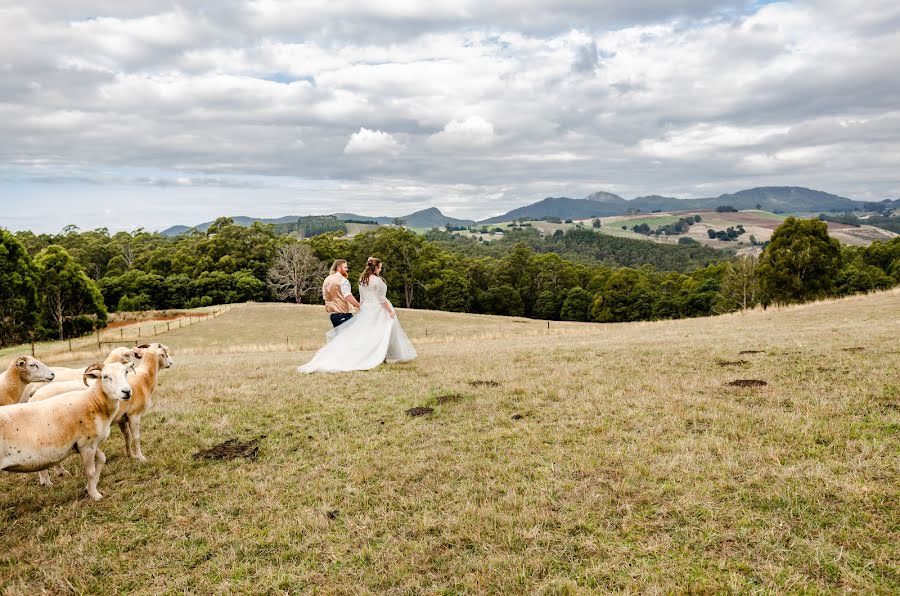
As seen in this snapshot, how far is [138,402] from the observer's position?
806 cm

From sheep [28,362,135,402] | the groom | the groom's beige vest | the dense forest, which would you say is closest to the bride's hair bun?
the groom

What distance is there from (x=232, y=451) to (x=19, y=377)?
12.4 ft

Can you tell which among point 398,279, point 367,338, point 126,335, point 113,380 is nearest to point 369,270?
point 367,338

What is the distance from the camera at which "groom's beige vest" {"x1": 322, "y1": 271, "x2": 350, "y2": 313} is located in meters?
15.1

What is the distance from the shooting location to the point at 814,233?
4872cm

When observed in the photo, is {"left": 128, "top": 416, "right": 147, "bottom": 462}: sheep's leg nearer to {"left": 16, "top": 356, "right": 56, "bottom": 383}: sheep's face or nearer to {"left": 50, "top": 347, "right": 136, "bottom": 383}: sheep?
{"left": 50, "top": 347, "right": 136, "bottom": 383}: sheep

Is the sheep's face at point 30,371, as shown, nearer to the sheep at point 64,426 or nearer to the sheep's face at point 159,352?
the sheep's face at point 159,352

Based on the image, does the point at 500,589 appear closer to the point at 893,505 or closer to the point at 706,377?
the point at 893,505

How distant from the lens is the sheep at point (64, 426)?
587 centimetres

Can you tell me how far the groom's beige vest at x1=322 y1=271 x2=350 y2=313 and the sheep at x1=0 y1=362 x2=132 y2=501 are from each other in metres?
8.11

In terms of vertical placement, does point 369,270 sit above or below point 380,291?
above

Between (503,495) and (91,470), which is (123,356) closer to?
(91,470)

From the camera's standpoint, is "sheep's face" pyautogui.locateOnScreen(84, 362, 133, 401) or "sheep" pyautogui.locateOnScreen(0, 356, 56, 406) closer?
"sheep's face" pyautogui.locateOnScreen(84, 362, 133, 401)

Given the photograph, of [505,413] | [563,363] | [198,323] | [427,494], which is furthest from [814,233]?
[198,323]
